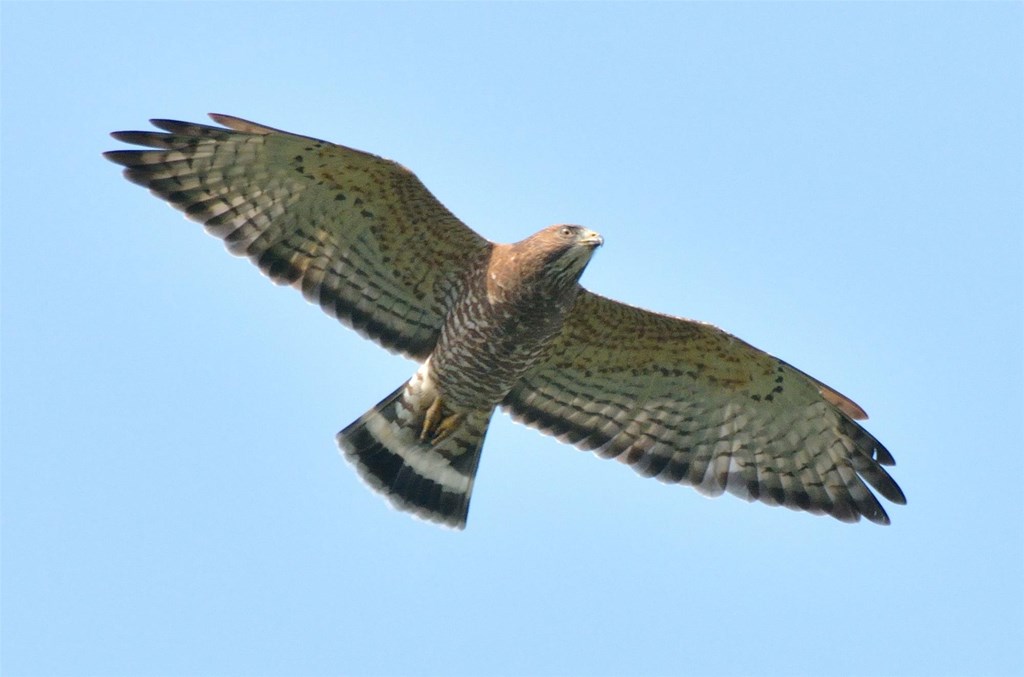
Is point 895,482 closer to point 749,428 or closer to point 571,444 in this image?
point 749,428

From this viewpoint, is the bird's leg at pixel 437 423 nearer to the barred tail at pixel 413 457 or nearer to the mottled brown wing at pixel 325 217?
the barred tail at pixel 413 457

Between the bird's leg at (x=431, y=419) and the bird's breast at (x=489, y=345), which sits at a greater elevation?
the bird's breast at (x=489, y=345)

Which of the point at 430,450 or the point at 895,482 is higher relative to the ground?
the point at 895,482

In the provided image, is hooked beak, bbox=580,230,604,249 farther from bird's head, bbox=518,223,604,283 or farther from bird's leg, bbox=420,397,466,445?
bird's leg, bbox=420,397,466,445

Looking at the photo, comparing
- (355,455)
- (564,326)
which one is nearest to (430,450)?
(355,455)

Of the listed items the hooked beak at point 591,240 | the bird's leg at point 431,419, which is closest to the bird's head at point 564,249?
the hooked beak at point 591,240

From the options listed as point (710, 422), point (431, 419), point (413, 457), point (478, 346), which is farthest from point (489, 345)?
point (710, 422)

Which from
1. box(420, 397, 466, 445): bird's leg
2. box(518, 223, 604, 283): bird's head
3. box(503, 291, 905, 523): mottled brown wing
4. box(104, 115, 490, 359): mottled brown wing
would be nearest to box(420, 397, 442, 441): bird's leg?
box(420, 397, 466, 445): bird's leg
